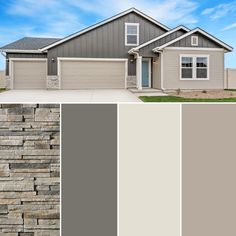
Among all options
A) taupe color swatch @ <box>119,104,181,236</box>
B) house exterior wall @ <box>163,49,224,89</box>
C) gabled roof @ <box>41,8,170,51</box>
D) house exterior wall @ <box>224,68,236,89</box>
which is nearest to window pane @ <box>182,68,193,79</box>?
house exterior wall @ <box>163,49,224,89</box>

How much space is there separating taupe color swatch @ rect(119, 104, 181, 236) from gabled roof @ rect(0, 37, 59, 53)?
1642cm

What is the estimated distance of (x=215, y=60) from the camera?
16.4m

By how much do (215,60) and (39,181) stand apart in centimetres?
1505

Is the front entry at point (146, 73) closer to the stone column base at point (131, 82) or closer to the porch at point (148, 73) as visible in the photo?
the porch at point (148, 73)

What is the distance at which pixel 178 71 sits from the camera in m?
16.0

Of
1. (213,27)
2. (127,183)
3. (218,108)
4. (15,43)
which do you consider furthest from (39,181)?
(15,43)

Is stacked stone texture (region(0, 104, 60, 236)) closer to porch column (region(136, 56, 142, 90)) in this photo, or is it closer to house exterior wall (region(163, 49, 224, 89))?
house exterior wall (region(163, 49, 224, 89))

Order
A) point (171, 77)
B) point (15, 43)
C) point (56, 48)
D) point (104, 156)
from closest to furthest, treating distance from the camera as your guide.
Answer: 1. point (104, 156)
2. point (171, 77)
3. point (56, 48)
4. point (15, 43)

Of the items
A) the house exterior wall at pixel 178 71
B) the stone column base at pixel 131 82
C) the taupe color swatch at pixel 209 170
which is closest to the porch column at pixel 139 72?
the stone column base at pixel 131 82

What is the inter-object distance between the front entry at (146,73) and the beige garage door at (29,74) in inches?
254

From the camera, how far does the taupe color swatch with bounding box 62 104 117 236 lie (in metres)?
3.55

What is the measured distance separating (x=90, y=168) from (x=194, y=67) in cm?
1390

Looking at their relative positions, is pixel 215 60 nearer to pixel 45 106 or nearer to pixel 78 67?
pixel 78 67

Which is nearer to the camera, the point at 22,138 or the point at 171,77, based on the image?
the point at 22,138
